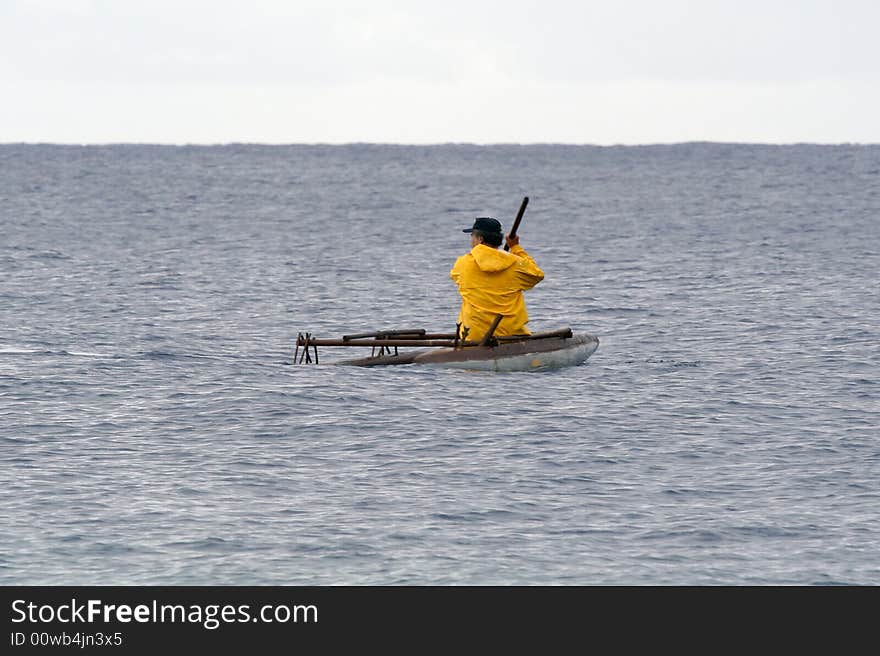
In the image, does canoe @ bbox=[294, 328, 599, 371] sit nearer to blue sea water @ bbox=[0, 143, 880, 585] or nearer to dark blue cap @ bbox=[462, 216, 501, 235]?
blue sea water @ bbox=[0, 143, 880, 585]

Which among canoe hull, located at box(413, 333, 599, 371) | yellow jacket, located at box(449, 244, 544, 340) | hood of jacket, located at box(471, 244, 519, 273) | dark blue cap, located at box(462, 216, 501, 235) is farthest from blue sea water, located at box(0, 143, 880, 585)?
dark blue cap, located at box(462, 216, 501, 235)

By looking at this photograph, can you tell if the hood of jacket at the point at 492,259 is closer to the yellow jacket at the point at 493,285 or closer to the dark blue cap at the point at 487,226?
the yellow jacket at the point at 493,285

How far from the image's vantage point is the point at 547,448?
17.6 m

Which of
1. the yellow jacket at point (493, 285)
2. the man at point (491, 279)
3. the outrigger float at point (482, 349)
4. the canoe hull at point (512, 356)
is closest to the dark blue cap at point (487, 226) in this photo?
the man at point (491, 279)

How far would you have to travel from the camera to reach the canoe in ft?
73.3

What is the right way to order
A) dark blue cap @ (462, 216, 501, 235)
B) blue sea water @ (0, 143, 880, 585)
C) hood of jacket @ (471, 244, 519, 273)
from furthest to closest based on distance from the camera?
1. dark blue cap @ (462, 216, 501, 235)
2. hood of jacket @ (471, 244, 519, 273)
3. blue sea water @ (0, 143, 880, 585)

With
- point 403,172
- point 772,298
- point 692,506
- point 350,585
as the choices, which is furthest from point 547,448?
point 403,172

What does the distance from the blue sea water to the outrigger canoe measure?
0.26 m

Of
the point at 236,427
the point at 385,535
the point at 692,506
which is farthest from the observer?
the point at 236,427

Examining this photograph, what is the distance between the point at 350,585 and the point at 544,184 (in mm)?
119709

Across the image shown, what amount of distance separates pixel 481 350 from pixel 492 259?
140cm

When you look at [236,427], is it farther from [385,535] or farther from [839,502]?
[839,502]
